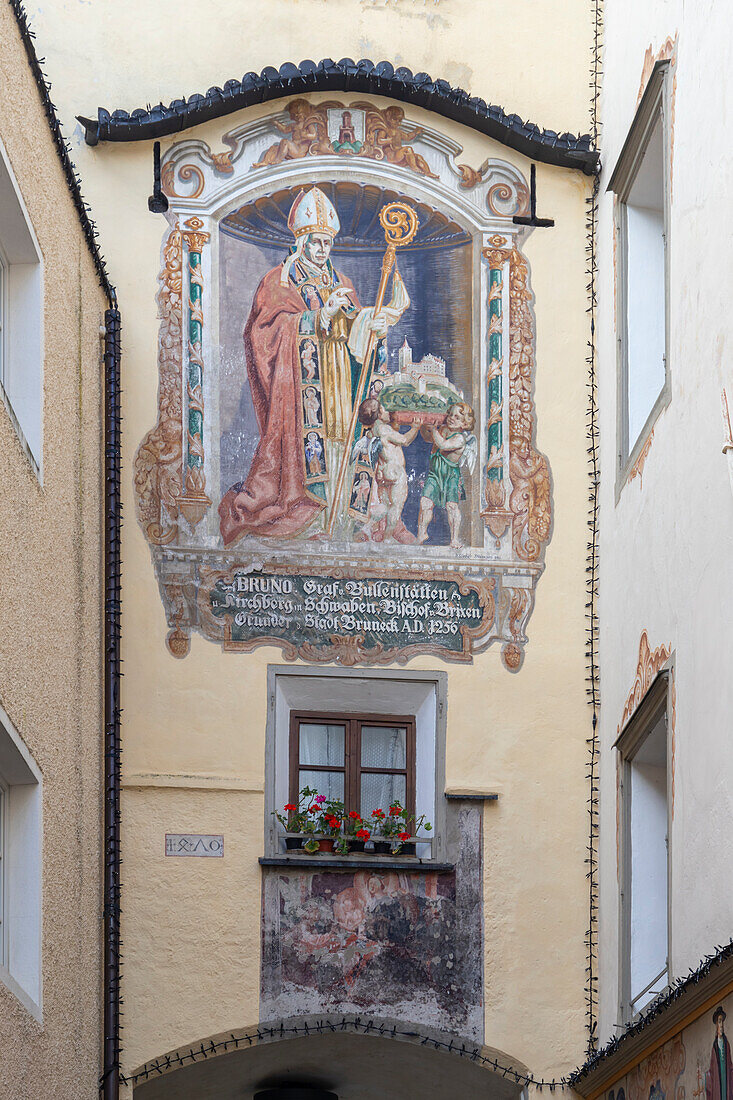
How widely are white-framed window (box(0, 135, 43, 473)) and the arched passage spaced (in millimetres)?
3186

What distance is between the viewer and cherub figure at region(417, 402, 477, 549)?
10.3 m

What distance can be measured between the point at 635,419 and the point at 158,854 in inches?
123

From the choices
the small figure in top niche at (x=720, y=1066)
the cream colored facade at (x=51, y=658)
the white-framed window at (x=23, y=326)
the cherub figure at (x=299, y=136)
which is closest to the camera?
the small figure in top niche at (x=720, y=1066)

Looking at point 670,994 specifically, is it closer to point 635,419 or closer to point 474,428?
point 635,419

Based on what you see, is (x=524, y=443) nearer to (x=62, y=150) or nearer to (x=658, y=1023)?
(x=62, y=150)

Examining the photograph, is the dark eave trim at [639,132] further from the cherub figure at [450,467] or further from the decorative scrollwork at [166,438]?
the decorative scrollwork at [166,438]

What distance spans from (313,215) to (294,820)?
326 cm

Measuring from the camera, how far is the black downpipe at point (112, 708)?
936 centimetres

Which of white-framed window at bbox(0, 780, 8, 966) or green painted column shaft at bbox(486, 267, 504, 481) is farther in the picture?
green painted column shaft at bbox(486, 267, 504, 481)

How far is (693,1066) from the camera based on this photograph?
7.32m

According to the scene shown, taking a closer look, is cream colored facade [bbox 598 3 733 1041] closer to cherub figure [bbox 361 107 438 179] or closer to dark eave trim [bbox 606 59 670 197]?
dark eave trim [bbox 606 59 670 197]

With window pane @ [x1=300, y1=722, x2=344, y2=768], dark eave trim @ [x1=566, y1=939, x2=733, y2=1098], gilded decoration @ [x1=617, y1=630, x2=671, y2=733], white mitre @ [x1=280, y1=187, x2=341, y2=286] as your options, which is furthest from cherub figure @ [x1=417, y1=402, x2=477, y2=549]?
dark eave trim @ [x1=566, y1=939, x2=733, y2=1098]

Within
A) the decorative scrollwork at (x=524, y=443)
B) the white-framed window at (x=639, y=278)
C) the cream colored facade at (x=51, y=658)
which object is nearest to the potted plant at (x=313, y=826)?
the cream colored facade at (x=51, y=658)

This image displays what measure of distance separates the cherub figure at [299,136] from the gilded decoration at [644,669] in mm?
3474
